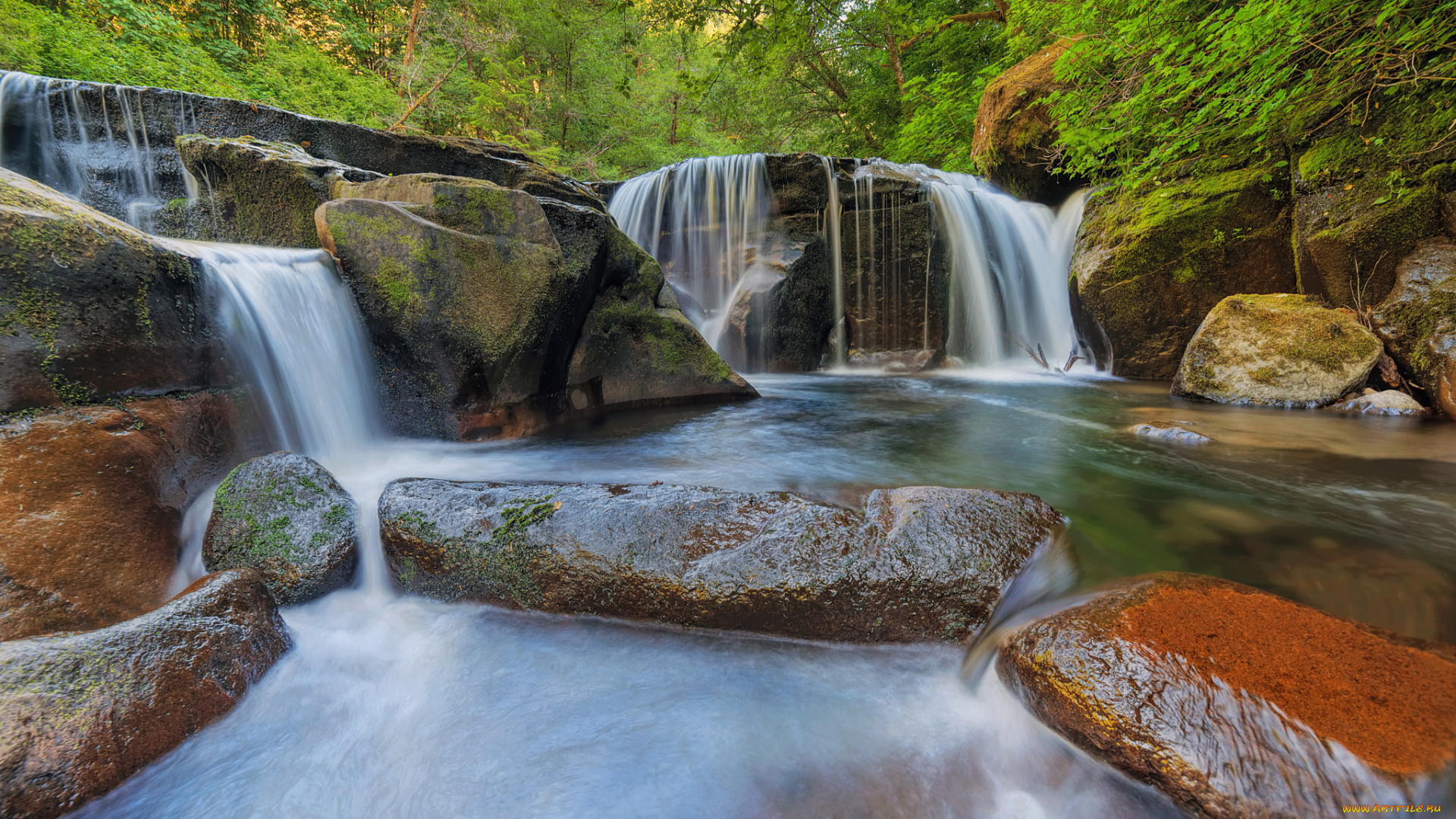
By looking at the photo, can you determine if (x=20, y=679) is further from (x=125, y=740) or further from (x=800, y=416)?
(x=800, y=416)

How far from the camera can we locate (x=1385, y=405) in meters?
4.34

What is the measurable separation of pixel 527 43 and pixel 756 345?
1258cm

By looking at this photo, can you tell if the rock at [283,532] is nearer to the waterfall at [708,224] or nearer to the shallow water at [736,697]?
the shallow water at [736,697]

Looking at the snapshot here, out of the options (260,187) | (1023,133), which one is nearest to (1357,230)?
(1023,133)

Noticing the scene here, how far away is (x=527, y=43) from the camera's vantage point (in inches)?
567

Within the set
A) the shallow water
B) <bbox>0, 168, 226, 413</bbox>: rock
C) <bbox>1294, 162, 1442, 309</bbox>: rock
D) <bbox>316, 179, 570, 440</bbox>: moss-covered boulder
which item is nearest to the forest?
<bbox>1294, 162, 1442, 309</bbox>: rock

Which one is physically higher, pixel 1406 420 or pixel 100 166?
pixel 100 166

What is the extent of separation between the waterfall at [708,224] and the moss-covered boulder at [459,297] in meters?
5.10

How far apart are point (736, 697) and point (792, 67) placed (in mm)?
15660

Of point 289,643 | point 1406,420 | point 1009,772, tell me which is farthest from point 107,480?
point 1406,420

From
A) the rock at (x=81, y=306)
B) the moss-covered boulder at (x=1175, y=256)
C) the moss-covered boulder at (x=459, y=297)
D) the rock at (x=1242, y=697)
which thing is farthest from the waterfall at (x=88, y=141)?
the moss-covered boulder at (x=1175, y=256)

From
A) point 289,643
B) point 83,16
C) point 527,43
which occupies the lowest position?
point 289,643

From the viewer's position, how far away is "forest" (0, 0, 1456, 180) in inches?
163

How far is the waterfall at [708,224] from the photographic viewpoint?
372 inches
